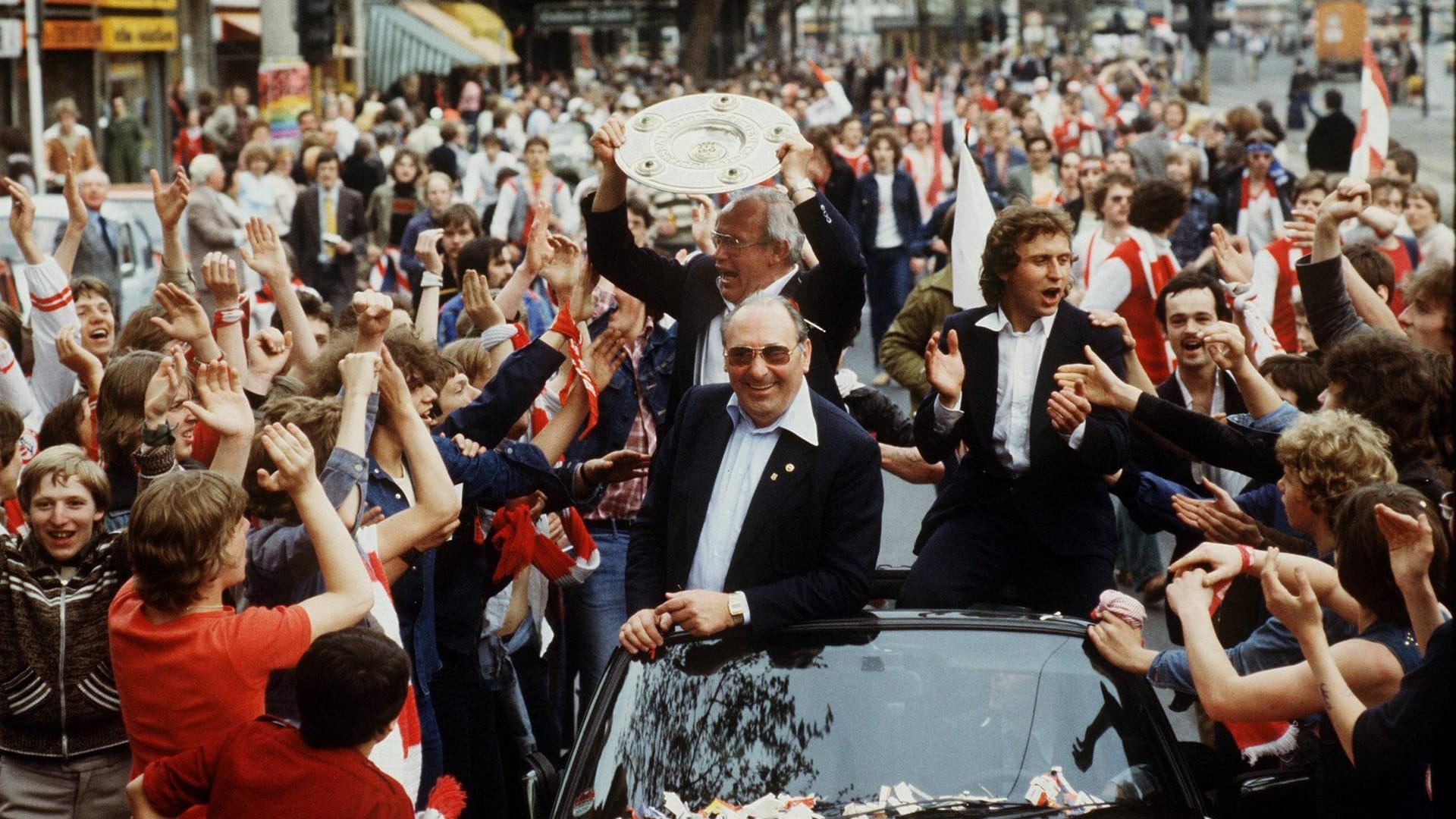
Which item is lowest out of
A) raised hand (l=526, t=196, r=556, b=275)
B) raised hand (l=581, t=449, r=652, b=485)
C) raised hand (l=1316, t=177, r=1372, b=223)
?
raised hand (l=581, t=449, r=652, b=485)

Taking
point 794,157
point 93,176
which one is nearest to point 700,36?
point 93,176

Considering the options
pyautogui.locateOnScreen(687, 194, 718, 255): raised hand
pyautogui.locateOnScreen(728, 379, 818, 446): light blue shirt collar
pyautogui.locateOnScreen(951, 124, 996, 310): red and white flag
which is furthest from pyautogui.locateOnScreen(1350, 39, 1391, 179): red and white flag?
pyautogui.locateOnScreen(728, 379, 818, 446): light blue shirt collar

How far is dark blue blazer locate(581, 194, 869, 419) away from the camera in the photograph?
5.98 meters

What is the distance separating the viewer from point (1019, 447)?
5.72m

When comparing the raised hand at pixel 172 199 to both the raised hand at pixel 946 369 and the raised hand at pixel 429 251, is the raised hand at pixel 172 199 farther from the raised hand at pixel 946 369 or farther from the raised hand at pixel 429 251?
the raised hand at pixel 946 369

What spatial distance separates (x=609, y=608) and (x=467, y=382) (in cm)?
96

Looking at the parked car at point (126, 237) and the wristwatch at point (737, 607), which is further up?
the parked car at point (126, 237)

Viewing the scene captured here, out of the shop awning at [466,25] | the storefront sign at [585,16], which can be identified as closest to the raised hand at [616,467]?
the shop awning at [466,25]

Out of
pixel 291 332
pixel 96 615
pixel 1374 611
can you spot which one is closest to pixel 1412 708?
pixel 1374 611

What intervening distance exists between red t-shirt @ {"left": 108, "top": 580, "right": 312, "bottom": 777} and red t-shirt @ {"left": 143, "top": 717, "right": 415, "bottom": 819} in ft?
0.46

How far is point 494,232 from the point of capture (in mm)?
15727

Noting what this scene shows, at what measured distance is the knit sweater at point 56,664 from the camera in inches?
183

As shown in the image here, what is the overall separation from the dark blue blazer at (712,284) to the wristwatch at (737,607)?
1365 mm

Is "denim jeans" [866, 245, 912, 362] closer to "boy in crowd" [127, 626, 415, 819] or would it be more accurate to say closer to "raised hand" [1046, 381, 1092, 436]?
"raised hand" [1046, 381, 1092, 436]
